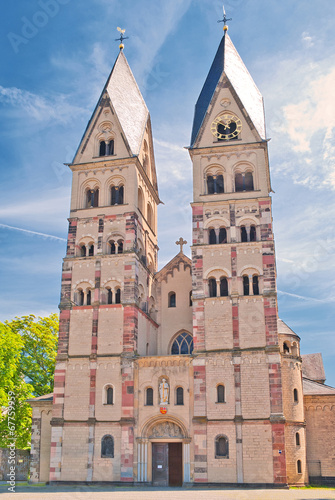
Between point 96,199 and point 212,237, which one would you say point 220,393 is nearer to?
point 212,237

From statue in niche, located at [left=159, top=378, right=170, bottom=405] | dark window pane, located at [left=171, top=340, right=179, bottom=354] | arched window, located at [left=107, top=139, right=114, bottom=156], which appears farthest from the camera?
arched window, located at [left=107, top=139, right=114, bottom=156]

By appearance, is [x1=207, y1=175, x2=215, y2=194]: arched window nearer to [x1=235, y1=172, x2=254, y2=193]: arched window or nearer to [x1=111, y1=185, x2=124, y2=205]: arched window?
[x1=235, y1=172, x2=254, y2=193]: arched window

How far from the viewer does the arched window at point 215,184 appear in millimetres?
40741

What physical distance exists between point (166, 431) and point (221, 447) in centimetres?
352

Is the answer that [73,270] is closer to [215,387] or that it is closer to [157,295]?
[157,295]

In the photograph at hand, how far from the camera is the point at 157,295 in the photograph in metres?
43.1

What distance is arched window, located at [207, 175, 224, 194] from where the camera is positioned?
40741 mm

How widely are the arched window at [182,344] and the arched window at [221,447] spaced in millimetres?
8276

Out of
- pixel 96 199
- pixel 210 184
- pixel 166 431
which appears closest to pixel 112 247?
pixel 96 199

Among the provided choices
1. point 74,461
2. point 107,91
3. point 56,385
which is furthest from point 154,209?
point 74,461

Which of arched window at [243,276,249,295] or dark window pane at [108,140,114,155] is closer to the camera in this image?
arched window at [243,276,249,295]

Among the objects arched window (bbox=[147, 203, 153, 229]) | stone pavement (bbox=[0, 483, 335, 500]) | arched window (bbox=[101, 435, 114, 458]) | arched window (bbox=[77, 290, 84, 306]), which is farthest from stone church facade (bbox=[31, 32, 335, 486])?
stone pavement (bbox=[0, 483, 335, 500])

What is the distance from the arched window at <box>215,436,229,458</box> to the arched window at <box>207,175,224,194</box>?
16.5 metres

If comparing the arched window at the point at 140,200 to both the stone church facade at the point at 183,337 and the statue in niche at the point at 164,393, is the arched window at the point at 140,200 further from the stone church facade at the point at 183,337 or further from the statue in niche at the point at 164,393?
the statue in niche at the point at 164,393
